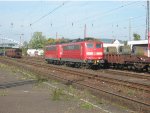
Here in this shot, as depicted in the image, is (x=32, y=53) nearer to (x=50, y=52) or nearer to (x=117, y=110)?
(x=50, y=52)

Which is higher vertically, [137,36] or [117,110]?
[137,36]

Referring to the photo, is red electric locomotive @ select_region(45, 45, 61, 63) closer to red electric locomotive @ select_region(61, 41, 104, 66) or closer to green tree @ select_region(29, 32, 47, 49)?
red electric locomotive @ select_region(61, 41, 104, 66)

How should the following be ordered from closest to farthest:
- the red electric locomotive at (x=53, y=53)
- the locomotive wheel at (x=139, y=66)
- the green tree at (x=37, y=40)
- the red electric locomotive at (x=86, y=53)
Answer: the locomotive wheel at (x=139, y=66), the red electric locomotive at (x=86, y=53), the red electric locomotive at (x=53, y=53), the green tree at (x=37, y=40)

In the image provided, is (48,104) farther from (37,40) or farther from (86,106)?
(37,40)

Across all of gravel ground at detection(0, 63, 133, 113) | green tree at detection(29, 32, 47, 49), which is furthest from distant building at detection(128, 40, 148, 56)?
green tree at detection(29, 32, 47, 49)

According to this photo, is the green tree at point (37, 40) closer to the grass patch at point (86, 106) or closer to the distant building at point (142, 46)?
the distant building at point (142, 46)

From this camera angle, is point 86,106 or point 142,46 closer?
point 86,106

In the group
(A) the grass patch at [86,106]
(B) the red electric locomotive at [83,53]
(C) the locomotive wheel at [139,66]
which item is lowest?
(A) the grass patch at [86,106]

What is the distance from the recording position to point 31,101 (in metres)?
12.6

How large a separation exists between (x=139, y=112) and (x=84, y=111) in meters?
1.98

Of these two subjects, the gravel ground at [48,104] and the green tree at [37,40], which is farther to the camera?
the green tree at [37,40]

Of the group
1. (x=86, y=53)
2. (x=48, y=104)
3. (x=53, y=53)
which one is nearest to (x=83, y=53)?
(x=86, y=53)

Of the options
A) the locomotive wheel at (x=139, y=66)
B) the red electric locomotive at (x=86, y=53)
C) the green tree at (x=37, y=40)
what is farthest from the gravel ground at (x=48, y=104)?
the green tree at (x=37, y=40)

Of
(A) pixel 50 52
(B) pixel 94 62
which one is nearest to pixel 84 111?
(B) pixel 94 62
